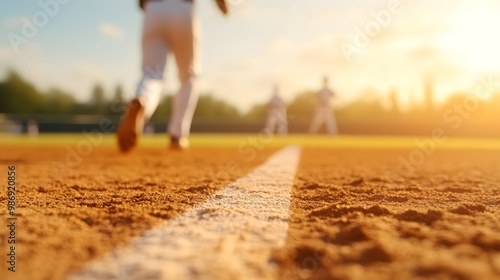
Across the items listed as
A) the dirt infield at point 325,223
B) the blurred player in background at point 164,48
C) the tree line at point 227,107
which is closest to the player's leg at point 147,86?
the blurred player in background at point 164,48

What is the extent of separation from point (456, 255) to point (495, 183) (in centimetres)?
181

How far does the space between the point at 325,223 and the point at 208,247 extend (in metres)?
0.45

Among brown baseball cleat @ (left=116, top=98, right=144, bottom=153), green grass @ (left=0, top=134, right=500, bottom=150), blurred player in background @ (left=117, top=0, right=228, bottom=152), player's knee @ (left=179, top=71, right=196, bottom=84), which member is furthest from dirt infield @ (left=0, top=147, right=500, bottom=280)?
green grass @ (left=0, top=134, right=500, bottom=150)

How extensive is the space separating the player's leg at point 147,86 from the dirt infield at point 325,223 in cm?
98

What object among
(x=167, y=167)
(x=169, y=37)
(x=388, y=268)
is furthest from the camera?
(x=169, y=37)

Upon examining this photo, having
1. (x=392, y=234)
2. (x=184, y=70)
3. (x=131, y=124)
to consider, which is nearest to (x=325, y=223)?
(x=392, y=234)

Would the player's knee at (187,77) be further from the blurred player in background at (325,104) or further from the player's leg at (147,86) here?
the blurred player in background at (325,104)

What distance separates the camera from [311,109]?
40.7m

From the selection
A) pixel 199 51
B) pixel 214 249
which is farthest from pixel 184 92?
pixel 214 249

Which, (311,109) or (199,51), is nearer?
(199,51)

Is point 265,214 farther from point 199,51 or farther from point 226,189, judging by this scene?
point 199,51

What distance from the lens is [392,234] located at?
1.25m

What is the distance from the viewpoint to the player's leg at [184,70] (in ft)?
13.5

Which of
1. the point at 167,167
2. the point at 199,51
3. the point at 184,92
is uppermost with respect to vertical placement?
the point at 199,51
